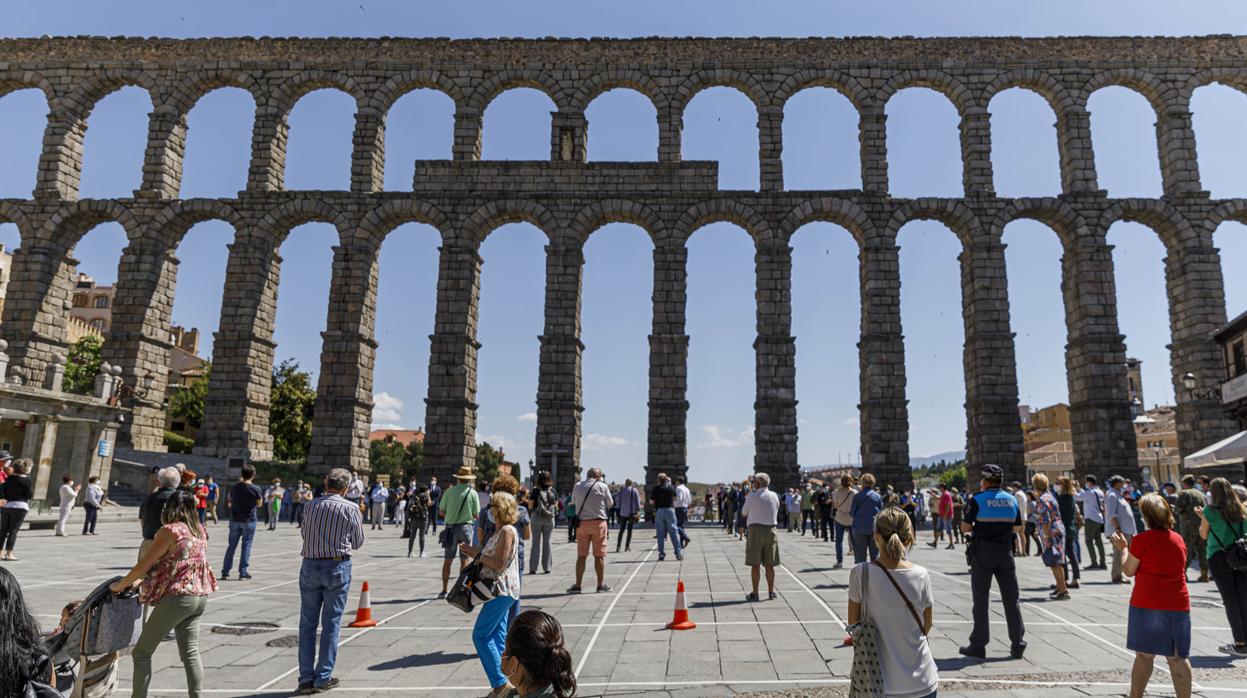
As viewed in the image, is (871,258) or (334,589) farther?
(871,258)

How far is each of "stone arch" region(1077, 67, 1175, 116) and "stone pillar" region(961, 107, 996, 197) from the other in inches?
160

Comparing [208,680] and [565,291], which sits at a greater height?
[565,291]

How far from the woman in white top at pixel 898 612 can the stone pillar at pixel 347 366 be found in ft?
89.7

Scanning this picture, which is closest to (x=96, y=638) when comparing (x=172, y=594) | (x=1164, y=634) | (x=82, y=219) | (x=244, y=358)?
(x=172, y=594)

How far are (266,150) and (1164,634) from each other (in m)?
35.0

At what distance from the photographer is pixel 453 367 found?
97.5 feet

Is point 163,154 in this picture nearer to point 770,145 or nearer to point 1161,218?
point 770,145

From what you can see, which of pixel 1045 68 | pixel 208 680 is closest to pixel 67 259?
pixel 208 680

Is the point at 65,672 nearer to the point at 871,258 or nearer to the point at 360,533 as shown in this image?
the point at 360,533

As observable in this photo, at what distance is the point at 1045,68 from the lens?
102 feet

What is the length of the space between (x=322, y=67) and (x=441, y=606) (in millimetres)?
29932

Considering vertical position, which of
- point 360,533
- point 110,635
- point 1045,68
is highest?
point 1045,68

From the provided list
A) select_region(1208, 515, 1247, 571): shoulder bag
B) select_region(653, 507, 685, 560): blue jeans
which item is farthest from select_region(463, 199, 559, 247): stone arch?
select_region(1208, 515, 1247, 571): shoulder bag

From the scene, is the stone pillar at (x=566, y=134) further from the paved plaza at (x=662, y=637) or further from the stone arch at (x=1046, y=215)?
the paved plaza at (x=662, y=637)
